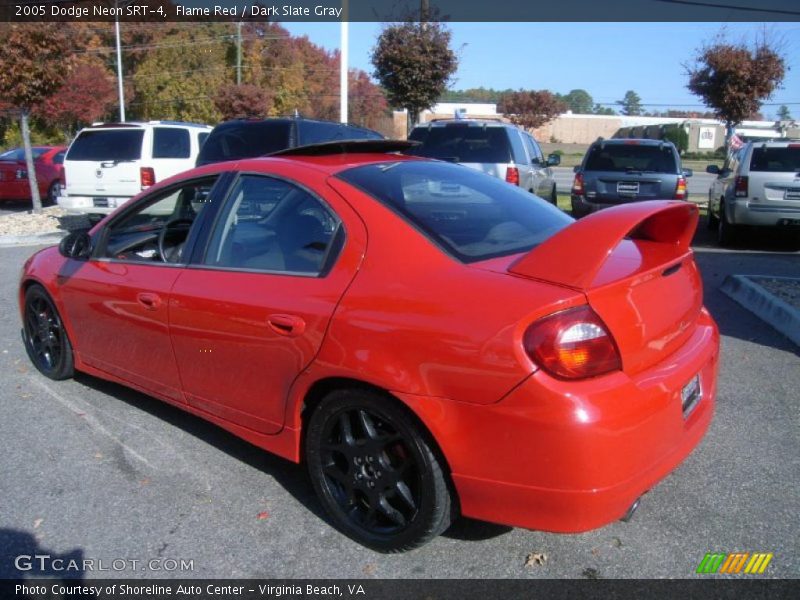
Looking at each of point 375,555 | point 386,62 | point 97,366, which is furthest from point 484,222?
point 386,62

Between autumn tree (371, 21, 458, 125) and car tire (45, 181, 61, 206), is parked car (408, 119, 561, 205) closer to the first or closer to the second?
autumn tree (371, 21, 458, 125)

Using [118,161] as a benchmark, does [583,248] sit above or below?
below

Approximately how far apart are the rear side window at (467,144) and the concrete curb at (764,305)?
375 centimetres

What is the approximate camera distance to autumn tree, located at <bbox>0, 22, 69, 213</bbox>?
13.0 metres

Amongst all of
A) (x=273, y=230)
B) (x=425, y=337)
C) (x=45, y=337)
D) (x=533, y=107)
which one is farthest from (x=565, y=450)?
(x=533, y=107)

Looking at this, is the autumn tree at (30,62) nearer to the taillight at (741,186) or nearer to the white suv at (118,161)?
the white suv at (118,161)

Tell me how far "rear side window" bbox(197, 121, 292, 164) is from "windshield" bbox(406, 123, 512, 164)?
2.02 metres

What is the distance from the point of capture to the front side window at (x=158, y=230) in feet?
13.5

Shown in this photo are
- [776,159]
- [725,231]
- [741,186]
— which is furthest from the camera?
[725,231]

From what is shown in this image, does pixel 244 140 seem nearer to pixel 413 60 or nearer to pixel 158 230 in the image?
pixel 158 230

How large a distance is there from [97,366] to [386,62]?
1562 centimetres

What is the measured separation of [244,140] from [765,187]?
7.62 metres

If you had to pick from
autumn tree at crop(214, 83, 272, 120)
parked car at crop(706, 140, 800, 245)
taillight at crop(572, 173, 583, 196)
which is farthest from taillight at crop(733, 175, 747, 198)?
Answer: autumn tree at crop(214, 83, 272, 120)

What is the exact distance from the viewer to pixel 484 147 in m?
10.6
